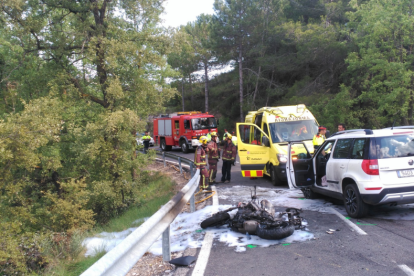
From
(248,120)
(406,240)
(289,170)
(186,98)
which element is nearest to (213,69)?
(186,98)

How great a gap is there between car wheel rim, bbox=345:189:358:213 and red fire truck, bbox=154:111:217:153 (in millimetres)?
17834

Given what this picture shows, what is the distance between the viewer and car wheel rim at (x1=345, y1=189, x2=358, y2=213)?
20.3ft

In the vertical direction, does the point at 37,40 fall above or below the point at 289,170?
above

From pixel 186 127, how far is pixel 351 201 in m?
19.4

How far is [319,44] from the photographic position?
26125 millimetres

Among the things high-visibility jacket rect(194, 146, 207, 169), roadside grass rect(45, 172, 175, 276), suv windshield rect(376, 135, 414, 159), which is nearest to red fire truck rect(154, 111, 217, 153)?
roadside grass rect(45, 172, 175, 276)

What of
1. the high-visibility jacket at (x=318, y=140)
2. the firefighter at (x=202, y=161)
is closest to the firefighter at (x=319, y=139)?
the high-visibility jacket at (x=318, y=140)

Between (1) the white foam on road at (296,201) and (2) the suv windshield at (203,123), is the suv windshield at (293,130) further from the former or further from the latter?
(2) the suv windshield at (203,123)

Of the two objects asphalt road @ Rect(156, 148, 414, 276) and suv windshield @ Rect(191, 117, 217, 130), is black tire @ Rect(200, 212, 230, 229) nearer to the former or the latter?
asphalt road @ Rect(156, 148, 414, 276)

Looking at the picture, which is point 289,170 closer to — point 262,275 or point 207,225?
point 207,225

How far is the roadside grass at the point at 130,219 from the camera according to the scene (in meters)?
5.96

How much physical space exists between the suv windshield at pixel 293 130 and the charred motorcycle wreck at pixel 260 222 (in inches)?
191

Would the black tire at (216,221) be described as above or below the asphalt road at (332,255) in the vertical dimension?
above

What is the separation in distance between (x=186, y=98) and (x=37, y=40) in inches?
1607
